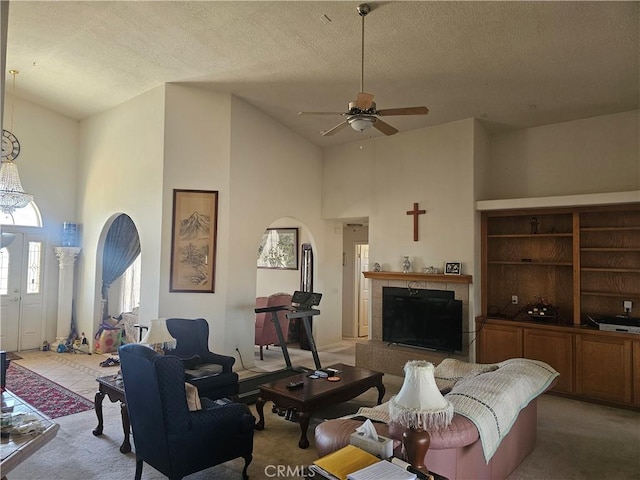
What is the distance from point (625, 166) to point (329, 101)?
3.93m

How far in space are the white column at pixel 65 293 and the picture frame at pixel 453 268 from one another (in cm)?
640

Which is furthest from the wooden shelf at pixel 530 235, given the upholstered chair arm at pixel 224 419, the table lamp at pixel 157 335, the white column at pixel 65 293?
the white column at pixel 65 293

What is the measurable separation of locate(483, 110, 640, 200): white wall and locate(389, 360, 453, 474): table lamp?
479cm

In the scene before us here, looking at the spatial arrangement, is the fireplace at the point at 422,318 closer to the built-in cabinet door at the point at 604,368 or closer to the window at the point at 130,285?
the built-in cabinet door at the point at 604,368

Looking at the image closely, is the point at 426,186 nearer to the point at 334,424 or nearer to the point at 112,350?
the point at 334,424

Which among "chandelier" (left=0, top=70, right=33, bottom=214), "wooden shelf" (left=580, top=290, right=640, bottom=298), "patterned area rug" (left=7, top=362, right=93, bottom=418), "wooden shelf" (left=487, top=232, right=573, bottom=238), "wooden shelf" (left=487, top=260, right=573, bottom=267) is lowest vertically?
"patterned area rug" (left=7, top=362, right=93, bottom=418)

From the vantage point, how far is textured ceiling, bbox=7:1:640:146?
371 centimetres

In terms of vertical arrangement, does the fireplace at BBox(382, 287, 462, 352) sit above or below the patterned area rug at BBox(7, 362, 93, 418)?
above

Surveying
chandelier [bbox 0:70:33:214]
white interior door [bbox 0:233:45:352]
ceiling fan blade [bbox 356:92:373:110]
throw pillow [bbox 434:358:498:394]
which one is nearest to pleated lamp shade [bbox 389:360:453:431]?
throw pillow [bbox 434:358:498:394]

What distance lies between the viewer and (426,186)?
6312mm

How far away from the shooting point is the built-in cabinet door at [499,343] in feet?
18.0

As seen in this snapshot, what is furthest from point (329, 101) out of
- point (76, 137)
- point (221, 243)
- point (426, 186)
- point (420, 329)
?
point (76, 137)

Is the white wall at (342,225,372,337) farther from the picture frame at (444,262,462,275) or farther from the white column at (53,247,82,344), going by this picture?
the white column at (53,247,82,344)

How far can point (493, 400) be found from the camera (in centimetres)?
262
